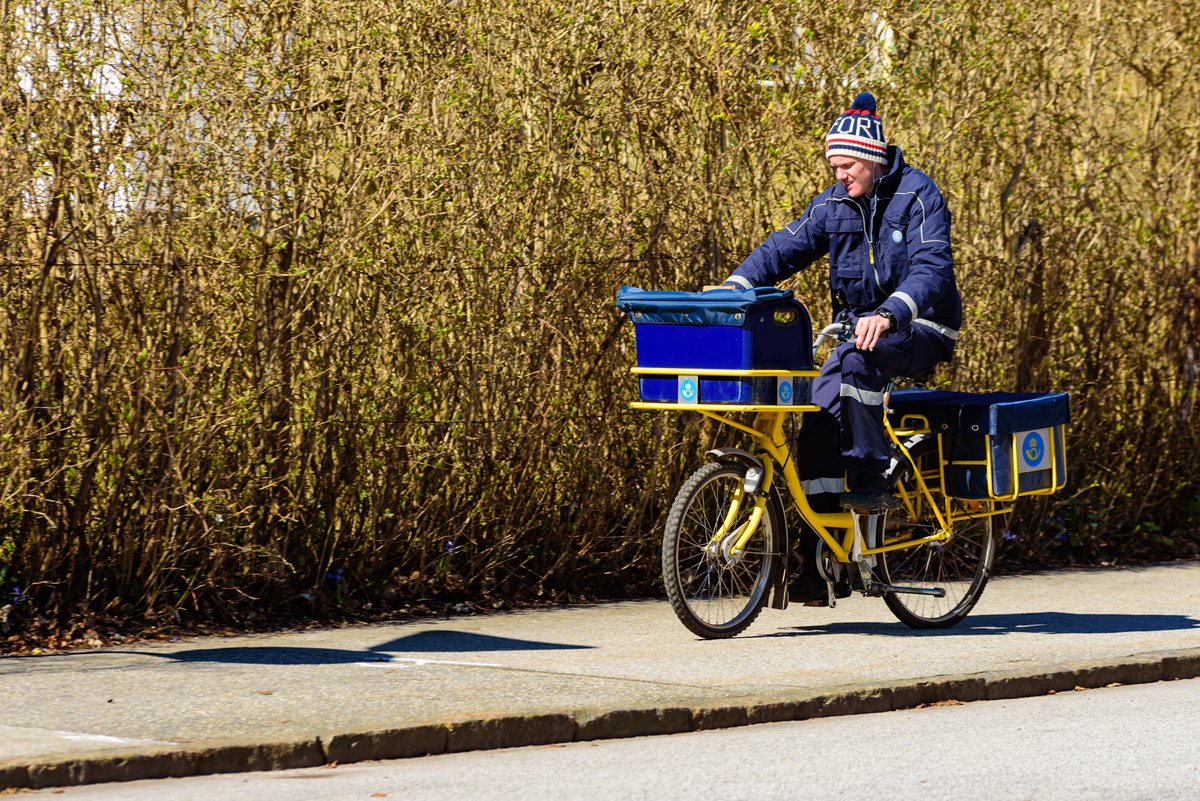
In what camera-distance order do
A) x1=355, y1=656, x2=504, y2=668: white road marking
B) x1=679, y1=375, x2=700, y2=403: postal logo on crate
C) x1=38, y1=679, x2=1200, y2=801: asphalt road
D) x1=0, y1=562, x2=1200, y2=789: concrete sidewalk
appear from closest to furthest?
x1=38, y1=679, x2=1200, y2=801: asphalt road, x1=0, y1=562, x2=1200, y2=789: concrete sidewalk, x1=355, y1=656, x2=504, y2=668: white road marking, x1=679, y1=375, x2=700, y2=403: postal logo on crate

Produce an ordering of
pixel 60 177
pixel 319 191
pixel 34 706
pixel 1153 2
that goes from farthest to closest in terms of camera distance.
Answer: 1. pixel 1153 2
2. pixel 319 191
3. pixel 60 177
4. pixel 34 706

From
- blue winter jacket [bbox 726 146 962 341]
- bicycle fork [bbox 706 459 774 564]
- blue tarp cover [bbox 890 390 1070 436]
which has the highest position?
blue winter jacket [bbox 726 146 962 341]

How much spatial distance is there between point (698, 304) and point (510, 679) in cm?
174

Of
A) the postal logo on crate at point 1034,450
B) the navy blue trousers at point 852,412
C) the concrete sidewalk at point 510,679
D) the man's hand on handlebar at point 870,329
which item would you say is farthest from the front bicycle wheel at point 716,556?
the postal logo on crate at point 1034,450

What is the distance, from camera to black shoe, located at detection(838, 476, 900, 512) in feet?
24.0

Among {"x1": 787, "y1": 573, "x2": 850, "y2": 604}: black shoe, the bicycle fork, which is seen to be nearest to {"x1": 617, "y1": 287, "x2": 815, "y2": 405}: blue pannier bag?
the bicycle fork

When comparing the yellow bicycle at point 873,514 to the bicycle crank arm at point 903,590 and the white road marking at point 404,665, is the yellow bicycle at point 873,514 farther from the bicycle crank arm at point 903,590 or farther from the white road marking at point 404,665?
the white road marking at point 404,665

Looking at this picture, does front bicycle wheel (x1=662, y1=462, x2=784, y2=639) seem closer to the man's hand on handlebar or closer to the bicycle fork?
the bicycle fork

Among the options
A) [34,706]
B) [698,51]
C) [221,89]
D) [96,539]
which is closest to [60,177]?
[221,89]

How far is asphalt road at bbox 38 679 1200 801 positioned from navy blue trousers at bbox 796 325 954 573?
1329mm

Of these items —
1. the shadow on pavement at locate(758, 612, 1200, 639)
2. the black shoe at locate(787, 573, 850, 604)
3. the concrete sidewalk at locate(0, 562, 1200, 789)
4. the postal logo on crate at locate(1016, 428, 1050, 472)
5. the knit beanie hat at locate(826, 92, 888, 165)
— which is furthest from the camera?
the shadow on pavement at locate(758, 612, 1200, 639)

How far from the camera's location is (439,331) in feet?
25.7

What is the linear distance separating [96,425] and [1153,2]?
7275 millimetres

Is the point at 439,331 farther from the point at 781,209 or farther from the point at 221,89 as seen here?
the point at 781,209
